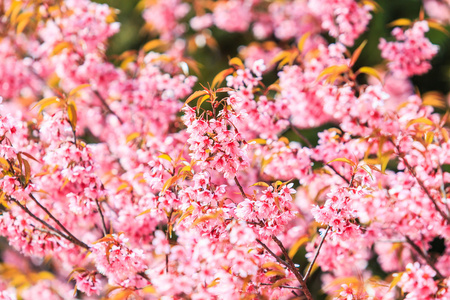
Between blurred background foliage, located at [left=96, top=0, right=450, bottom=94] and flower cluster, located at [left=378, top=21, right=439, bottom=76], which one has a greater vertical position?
flower cluster, located at [left=378, top=21, right=439, bottom=76]

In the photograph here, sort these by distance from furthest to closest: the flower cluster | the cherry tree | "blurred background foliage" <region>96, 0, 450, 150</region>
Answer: "blurred background foliage" <region>96, 0, 450, 150</region>
the flower cluster
the cherry tree

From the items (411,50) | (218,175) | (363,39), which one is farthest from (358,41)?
(218,175)

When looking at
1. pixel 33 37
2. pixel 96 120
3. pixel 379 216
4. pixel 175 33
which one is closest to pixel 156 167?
pixel 379 216

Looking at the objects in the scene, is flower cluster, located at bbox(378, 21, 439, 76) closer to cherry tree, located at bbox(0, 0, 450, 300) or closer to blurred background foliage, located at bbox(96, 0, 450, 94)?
cherry tree, located at bbox(0, 0, 450, 300)

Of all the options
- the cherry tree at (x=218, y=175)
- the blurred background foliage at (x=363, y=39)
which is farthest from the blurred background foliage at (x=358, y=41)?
the cherry tree at (x=218, y=175)

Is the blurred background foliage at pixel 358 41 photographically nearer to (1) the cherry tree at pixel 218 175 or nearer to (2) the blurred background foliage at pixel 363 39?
(2) the blurred background foliage at pixel 363 39

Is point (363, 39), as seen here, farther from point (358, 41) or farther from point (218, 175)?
point (218, 175)

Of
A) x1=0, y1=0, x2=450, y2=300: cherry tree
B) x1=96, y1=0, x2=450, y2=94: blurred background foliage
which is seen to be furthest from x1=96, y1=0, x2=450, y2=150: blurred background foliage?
x1=0, y1=0, x2=450, y2=300: cherry tree

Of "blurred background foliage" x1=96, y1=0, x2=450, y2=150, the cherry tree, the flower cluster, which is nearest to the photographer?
the cherry tree

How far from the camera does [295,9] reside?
3.95m

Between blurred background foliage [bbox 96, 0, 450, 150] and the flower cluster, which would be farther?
blurred background foliage [bbox 96, 0, 450, 150]

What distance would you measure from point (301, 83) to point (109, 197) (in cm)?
115

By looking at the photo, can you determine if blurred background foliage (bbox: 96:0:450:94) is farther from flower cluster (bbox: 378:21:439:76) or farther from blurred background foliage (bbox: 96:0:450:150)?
flower cluster (bbox: 378:21:439:76)

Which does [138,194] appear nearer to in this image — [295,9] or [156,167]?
[156,167]
